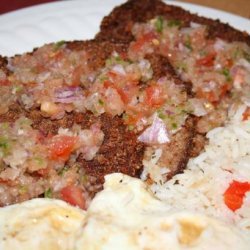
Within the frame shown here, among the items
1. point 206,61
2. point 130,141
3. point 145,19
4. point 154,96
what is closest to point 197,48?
point 206,61

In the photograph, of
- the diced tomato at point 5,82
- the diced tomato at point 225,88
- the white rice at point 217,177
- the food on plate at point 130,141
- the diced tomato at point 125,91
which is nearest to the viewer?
the food on plate at point 130,141

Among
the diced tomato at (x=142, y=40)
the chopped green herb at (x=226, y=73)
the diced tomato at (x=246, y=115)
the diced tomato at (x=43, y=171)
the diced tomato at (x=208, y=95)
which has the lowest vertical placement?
the diced tomato at (x=43, y=171)

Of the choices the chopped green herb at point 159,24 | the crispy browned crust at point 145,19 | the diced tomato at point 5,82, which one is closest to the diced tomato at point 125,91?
the diced tomato at point 5,82

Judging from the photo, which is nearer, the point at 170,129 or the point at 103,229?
the point at 103,229

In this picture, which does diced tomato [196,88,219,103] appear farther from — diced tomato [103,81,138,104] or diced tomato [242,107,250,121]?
diced tomato [103,81,138,104]

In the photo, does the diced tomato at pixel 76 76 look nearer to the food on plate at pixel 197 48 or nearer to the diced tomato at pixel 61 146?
the food on plate at pixel 197 48

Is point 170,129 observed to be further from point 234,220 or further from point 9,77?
point 9,77

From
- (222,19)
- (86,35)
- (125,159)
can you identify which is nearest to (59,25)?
(86,35)
